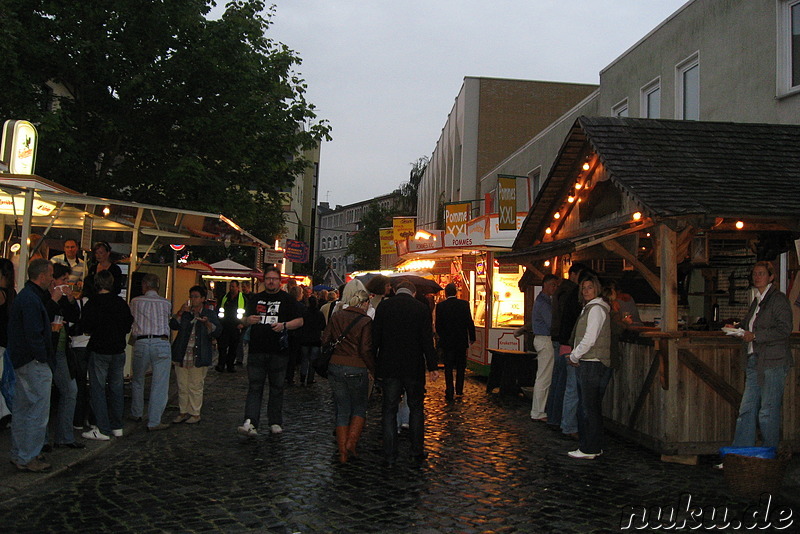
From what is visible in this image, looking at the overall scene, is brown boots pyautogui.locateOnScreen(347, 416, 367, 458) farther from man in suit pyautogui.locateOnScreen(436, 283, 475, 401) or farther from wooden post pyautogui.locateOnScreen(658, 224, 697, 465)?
man in suit pyautogui.locateOnScreen(436, 283, 475, 401)

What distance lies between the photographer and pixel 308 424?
9.48 m

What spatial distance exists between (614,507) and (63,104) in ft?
54.9

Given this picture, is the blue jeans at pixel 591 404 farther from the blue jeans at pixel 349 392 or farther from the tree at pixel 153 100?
the tree at pixel 153 100

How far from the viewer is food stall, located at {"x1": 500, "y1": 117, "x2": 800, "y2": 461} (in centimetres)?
770

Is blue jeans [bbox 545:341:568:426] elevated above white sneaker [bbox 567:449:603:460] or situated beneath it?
elevated above

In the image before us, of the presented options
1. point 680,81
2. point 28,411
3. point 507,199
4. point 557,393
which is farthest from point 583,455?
point 680,81

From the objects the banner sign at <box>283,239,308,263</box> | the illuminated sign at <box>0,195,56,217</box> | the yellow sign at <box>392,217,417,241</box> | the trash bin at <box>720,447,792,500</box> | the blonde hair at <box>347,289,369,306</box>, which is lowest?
the trash bin at <box>720,447,792,500</box>

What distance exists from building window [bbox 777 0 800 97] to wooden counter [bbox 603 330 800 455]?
21.3 ft

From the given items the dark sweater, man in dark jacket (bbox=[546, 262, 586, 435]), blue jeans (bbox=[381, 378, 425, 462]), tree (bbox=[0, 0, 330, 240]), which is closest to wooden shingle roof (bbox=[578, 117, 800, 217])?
man in dark jacket (bbox=[546, 262, 586, 435])

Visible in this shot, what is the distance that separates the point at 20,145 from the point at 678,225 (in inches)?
405

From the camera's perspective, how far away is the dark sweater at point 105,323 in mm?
7949

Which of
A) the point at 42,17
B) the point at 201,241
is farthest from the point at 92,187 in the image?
the point at 201,241

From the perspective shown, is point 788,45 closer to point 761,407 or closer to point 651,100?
point 651,100

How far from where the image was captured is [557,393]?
946cm
